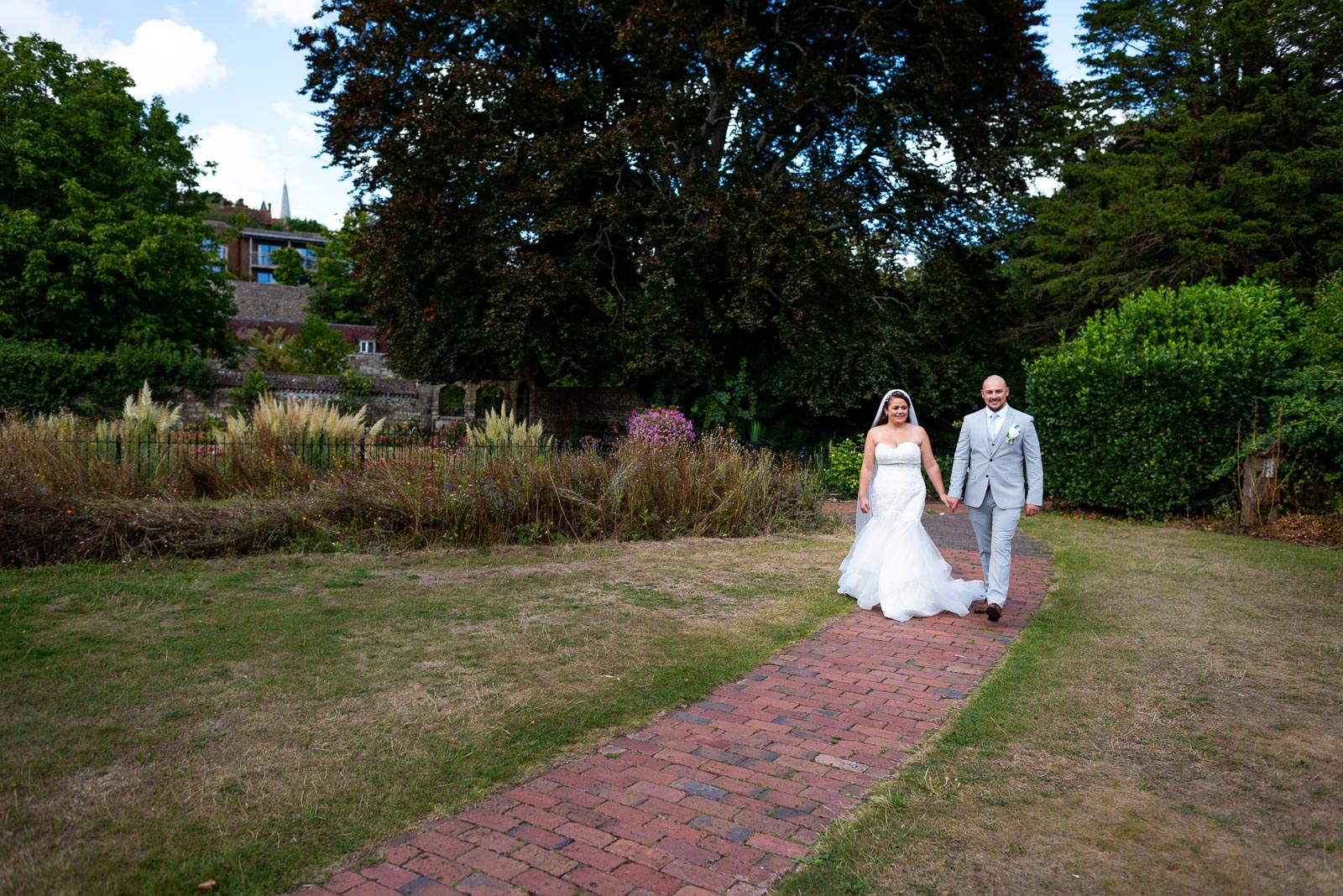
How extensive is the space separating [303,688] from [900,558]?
4.66 metres

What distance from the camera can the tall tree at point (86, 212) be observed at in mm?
25844

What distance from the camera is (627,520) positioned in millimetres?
10508

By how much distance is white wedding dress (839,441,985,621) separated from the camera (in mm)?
7176

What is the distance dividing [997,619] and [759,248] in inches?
455

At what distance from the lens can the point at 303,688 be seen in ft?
15.8

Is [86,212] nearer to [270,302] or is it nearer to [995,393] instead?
[995,393]

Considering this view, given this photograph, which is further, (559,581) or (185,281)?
(185,281)

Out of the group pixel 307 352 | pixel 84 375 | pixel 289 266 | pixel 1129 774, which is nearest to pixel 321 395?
pixel 84 375

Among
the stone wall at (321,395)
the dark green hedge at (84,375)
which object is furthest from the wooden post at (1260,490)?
the dark green hedge at (84,375)

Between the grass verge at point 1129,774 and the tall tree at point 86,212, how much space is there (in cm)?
2788

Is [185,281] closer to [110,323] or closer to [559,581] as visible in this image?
[110,323]

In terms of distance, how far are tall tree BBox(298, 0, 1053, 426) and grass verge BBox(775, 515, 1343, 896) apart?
40.2 ft

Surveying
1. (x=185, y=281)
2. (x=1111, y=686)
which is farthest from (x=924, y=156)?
(x=185, y=281)

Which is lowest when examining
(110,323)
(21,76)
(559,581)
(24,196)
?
(559,581)
